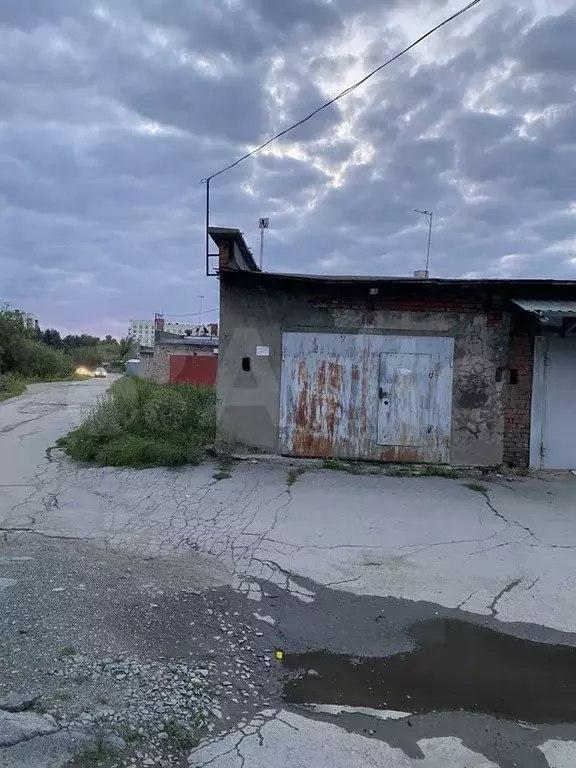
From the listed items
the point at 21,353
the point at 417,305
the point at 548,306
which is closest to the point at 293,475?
the point at 417,305

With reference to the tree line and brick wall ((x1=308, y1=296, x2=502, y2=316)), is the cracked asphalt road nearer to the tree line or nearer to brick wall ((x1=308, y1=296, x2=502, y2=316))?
brick wall ((x1=308, y1=296, x2=502, y2=316))

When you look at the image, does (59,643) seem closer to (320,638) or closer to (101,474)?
(320,638)

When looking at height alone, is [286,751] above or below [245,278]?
below

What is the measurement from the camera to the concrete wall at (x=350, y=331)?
827 centimetres

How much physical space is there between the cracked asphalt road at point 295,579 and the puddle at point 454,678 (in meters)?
0.07

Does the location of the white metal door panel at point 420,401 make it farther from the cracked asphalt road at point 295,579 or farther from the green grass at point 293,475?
the green grass at point 293,475

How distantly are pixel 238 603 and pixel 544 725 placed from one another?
87.8 inches

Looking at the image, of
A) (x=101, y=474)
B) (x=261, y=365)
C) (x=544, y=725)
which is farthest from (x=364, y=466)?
(x=544, y=725)

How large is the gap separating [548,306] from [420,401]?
7.68 ft

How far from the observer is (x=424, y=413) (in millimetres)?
8312

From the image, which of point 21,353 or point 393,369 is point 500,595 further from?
point 21,353

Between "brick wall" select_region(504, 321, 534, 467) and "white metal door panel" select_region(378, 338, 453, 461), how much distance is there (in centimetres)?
98

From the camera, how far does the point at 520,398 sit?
8234 mm

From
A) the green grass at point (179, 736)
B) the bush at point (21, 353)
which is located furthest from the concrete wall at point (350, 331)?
the bush at point (21, 353)
